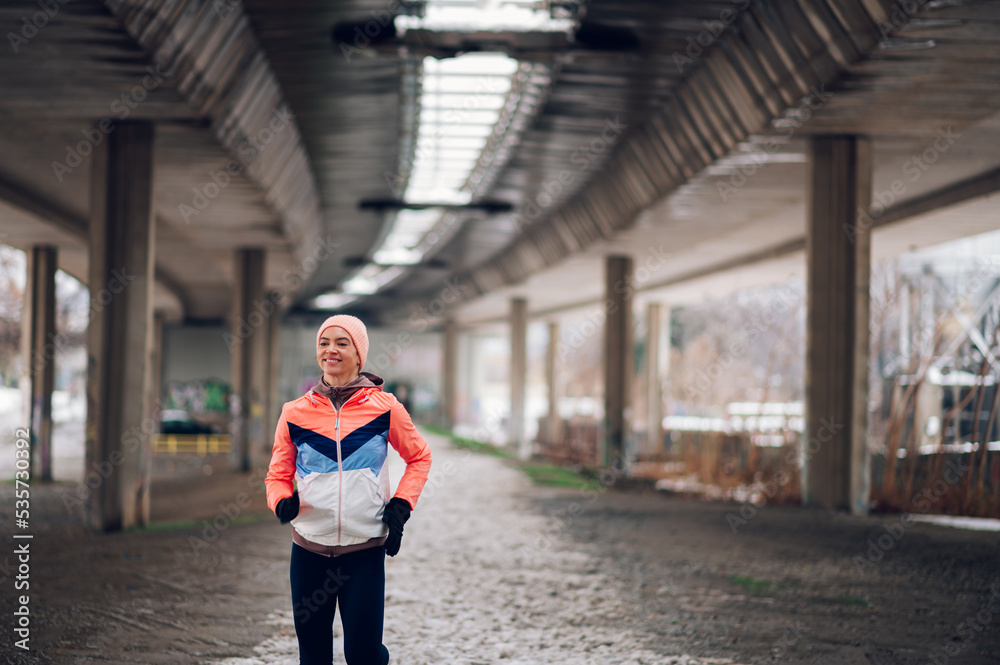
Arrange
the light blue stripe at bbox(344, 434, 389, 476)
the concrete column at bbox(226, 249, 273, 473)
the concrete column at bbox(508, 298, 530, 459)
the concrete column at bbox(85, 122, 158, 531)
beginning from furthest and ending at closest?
the concrete column at bbox(508, 298, 530, 459)
the concrete column at bbox(226, 249, 273, 473)
the concrete column at bbox(85, 122, 158, 531)
the light blue stripe at bbox(344, 434, 389, 476)

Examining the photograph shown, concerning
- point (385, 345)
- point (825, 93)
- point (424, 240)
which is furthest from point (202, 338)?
point (825, 93)

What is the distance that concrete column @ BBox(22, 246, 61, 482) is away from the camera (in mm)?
18922

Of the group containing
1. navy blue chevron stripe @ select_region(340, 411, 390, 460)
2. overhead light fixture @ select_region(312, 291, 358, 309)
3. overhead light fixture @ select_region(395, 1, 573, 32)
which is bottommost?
navy blue chevron stripe @ select_region(340, 411, 390, 460)

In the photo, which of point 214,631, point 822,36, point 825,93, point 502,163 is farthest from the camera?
point 502,163

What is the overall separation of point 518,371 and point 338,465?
111ft

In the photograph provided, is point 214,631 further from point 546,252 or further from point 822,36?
point 546,252

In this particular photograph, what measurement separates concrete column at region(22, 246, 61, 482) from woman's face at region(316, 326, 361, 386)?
54.0ft

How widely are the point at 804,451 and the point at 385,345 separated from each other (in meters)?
45.6

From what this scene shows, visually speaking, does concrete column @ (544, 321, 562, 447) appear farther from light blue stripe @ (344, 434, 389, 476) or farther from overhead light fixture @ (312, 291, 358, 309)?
light blue stripe @ (344, 434, 389, 476)

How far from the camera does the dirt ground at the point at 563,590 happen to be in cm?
655

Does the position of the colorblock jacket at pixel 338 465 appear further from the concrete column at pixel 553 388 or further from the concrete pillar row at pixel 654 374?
the concrete column at pixel 553 388

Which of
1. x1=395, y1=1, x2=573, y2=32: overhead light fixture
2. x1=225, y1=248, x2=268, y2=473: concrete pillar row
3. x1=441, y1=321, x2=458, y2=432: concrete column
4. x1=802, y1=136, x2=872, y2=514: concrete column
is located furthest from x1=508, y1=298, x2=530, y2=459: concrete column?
x1=395, y1=1, x2=573, y2=32: overhead light fixture

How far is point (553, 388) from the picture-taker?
41.0m

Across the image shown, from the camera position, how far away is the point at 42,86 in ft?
33.4
